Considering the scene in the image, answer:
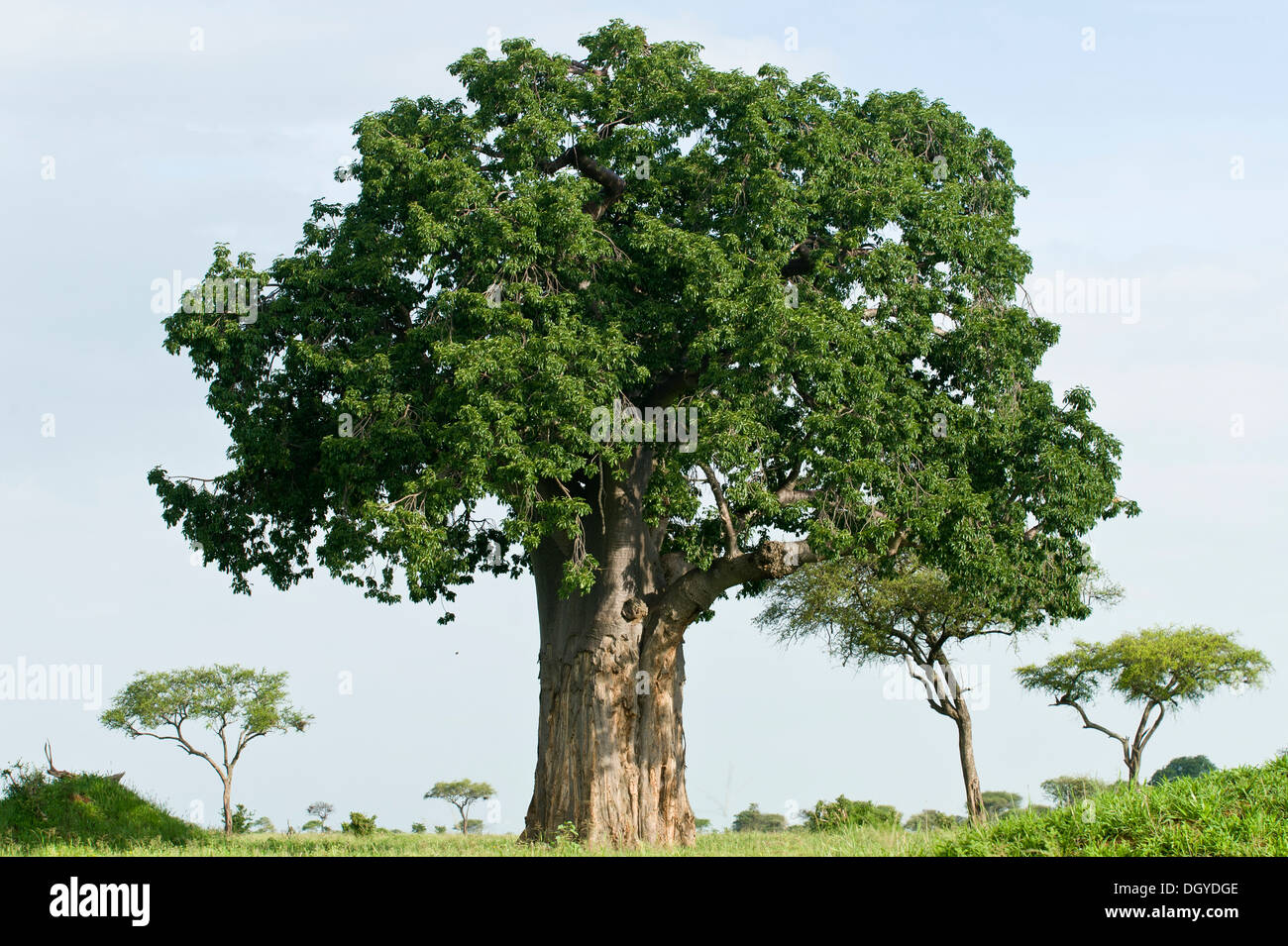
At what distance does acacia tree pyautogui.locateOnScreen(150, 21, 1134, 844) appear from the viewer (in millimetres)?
16703

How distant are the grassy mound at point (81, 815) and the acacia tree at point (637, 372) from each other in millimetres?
4477

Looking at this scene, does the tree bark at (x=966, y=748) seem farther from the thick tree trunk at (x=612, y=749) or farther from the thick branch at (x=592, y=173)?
the thick branch at (x=592, y=173)

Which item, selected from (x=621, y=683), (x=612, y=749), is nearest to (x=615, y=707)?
(x=621, y=683)

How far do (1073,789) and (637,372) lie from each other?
798 cm

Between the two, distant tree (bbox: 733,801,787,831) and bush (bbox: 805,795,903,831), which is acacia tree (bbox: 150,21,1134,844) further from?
distant tree (bbox: 733,801,787,831)

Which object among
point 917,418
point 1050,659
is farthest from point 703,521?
point 1050,659

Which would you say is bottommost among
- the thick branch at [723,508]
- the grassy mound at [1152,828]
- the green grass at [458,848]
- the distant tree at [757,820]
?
the distant tree at [757,820]

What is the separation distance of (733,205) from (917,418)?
4.33 metres

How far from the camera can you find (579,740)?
19234mm

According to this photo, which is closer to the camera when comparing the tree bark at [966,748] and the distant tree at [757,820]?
the tree bark at [966,748]

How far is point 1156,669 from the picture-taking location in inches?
1280

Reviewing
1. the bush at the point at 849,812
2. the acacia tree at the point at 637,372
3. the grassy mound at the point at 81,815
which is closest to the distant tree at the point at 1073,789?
the acacia tree at the point at 637,372

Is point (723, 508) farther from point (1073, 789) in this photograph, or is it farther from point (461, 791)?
point (461, 791)

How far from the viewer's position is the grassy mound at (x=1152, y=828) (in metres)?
11.3
